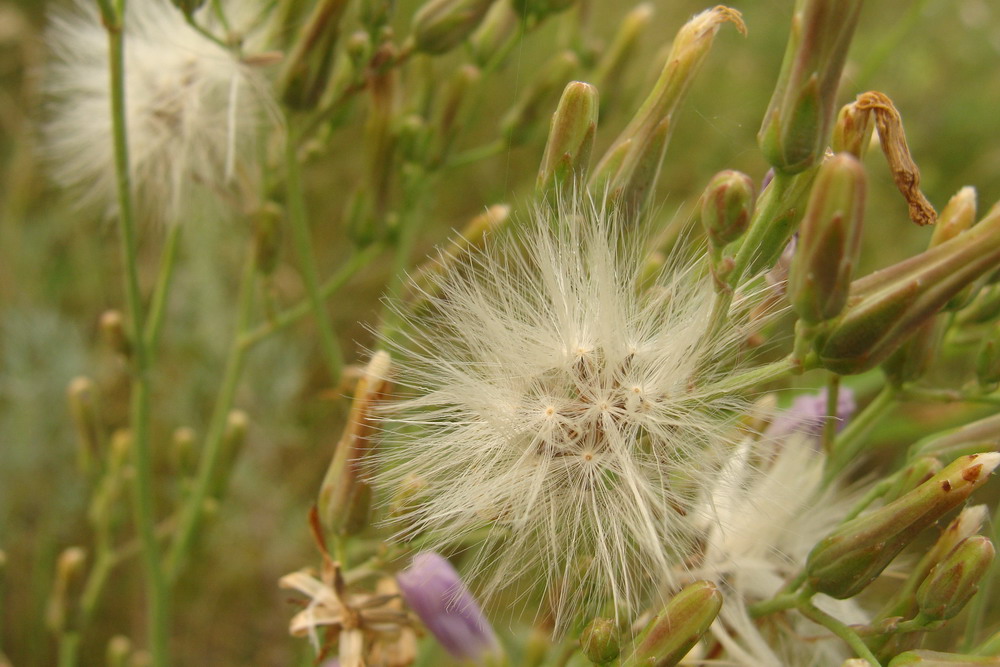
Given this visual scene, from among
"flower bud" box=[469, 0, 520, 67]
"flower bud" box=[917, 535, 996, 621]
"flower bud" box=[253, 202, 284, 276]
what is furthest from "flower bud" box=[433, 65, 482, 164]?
"flower bud" box=[917, 535, 996, 621]

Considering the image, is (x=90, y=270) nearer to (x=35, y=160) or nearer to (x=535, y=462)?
(x=35, y=160)

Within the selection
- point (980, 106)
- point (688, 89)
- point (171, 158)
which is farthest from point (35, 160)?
point (980, 106)

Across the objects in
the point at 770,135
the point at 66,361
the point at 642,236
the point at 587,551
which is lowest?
the point at 66,361

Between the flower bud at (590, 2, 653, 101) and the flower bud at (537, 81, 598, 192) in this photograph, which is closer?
the flower bud at (537, 81, 598, 192)

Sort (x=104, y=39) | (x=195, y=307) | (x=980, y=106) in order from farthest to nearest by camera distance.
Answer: (x=980, y=106), (x=195, y=307), (x=104, y=39)

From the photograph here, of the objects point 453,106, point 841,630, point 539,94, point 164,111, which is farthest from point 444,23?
point 841,630

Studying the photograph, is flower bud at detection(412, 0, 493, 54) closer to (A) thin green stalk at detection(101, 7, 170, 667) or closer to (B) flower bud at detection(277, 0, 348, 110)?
(B) flower bud at detection(277, 0, 348, 110)
